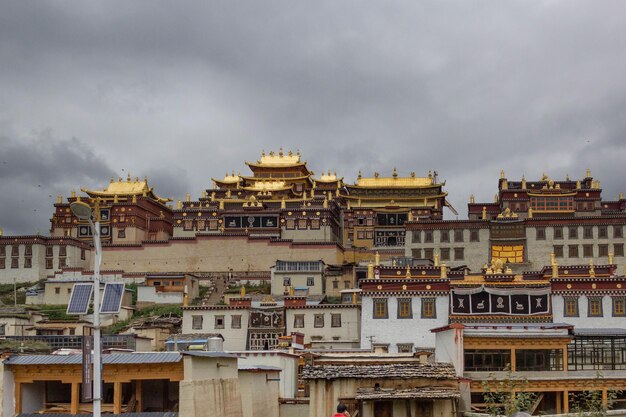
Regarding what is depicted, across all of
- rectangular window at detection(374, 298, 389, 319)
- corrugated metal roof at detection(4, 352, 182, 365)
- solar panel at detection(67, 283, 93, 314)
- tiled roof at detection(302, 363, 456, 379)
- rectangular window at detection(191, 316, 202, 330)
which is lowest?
tiled roof at detection(302, 363, 456, 379)

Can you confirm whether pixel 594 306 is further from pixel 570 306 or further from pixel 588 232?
pixel 588 232

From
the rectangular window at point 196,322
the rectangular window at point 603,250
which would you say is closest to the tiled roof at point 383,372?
the rectangular window at point 196,322

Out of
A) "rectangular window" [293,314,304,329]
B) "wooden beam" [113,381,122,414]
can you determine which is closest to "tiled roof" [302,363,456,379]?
"wooden beam" [113,381,122,414]

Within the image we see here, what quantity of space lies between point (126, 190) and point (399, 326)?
57324 mm

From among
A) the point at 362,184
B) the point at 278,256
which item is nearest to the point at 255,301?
the point at 278,256

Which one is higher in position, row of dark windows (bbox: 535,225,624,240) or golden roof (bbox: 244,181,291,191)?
golden roof (bbox: 244,181,291,191)

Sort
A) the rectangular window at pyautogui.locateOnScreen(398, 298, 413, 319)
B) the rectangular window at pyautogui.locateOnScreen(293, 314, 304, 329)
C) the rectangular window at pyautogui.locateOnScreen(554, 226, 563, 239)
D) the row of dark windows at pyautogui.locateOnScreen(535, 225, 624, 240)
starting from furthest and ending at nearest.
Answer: the rectangular window at pyautogui.locateOnScreen(554, 226, 563, 239) < the row of dark windows at pyautogui.locateOnScreen(535, 225, 624, 240) < the rectangular window at pyautogui.locateOnScreen(293, 314, 304, 329) < the rectangular window at pyautogui.locateOnScreen(398, 298, 413, 319)

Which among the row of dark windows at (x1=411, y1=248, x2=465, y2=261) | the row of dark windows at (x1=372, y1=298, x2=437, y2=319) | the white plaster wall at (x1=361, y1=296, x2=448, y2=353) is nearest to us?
the white plaster wall at (x1=361, y1=296, x2=448, y2=353)

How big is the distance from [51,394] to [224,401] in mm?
6800

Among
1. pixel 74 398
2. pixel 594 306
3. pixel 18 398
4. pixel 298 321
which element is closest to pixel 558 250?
pixel 594 306

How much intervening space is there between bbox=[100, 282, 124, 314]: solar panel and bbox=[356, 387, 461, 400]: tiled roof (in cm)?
912

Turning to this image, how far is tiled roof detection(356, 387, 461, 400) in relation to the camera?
33.8m

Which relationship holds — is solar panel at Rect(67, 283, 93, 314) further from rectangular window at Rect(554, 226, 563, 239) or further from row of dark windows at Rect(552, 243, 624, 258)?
rectangular window at Rect(554, 226, 563, 239)

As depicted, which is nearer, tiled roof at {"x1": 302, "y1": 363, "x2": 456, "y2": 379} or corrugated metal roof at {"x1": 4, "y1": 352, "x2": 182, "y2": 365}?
corrugated metal roof at {"x1": 4, "y1": 352, "x2": 182, "y2": 365}
